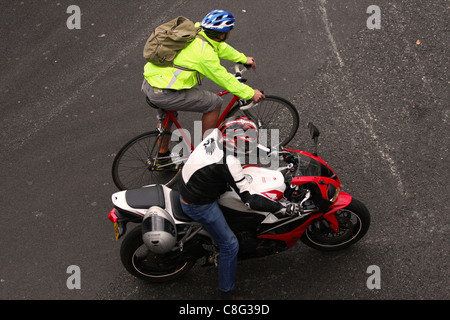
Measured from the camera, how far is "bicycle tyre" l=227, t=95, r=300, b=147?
602 centimetres

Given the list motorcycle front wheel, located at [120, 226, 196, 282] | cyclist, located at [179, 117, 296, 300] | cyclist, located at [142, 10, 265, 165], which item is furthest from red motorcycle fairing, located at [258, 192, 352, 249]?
cyclist, located at [142, 10, 265, 165]

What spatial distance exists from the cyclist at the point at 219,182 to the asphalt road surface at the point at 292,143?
36.9 inches

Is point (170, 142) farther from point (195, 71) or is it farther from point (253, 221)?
point (253, 221)

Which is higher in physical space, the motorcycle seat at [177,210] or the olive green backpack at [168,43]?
the olive green backpack at [168,43]

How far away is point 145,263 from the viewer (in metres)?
4.80

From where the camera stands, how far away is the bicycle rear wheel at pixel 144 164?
18.0 feet

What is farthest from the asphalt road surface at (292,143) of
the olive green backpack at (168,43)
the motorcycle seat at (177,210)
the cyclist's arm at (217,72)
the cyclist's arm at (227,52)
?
the olive green backpack at (168,43)

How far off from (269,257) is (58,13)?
5.51 m

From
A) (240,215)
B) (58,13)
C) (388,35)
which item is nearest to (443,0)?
(388,35)

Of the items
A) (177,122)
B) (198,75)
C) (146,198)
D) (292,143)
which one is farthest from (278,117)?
(146,198)

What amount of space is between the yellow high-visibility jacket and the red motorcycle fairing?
1.50 metres

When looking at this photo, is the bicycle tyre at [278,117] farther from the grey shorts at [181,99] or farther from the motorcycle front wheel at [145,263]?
the motorcycle front wheel at [145,263]

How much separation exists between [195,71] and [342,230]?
86.8 inches

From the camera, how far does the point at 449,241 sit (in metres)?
5.12
